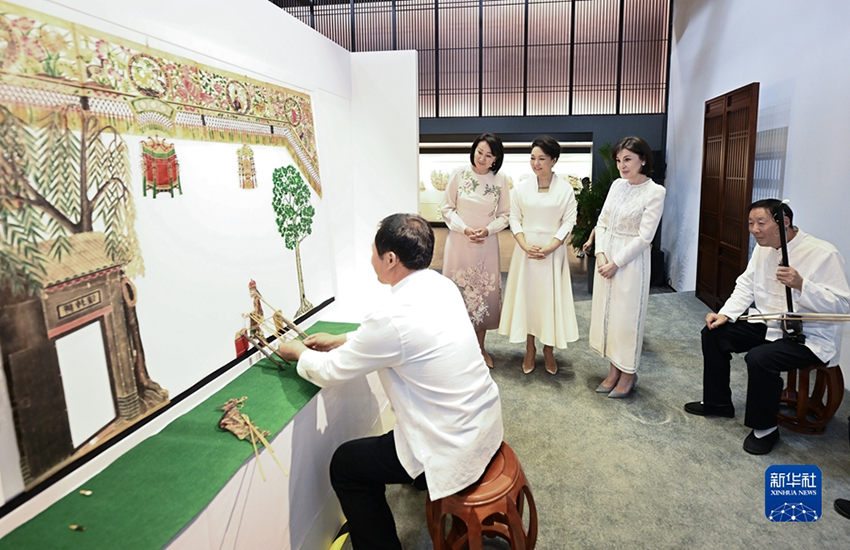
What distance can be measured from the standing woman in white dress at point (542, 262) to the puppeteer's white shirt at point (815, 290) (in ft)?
3.63

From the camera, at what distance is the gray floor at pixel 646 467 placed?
206cm

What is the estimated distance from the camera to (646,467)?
251 cm

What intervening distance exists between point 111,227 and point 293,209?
1.06 m

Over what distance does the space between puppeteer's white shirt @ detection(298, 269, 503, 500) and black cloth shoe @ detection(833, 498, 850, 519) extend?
1474 millimetres

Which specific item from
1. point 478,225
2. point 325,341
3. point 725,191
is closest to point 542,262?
point 478,225

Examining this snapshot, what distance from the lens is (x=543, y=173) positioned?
11.1 feet

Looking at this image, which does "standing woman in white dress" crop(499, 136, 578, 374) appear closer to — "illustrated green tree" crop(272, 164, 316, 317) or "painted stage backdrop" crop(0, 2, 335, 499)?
"illustrated green tree" crop(272, 164, 316, 317)

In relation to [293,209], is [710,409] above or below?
below

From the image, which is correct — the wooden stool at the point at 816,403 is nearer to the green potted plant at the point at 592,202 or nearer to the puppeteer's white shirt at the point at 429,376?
the puppeteer's white shirt at the point at 429,376

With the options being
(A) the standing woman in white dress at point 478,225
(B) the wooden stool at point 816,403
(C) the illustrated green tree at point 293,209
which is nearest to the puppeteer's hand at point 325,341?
(C) the illustrated green tree at point 293,209

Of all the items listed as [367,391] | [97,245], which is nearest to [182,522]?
[97,245]

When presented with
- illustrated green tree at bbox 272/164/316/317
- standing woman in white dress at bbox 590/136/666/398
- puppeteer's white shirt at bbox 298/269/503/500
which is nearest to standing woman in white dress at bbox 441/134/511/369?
standing woman in white dress at bbox 590/136/666/398

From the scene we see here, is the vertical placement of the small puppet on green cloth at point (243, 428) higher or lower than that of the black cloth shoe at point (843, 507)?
higher

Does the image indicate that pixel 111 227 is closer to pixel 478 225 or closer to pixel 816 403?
pixel 478 225
